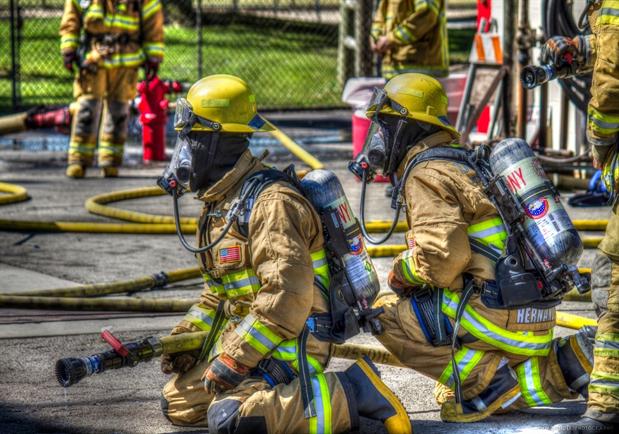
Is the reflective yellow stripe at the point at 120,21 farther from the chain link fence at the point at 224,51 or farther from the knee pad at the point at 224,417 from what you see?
the knee pad at the point at 224,417

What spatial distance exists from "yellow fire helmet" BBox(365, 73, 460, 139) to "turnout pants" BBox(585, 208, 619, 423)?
0.92 metres

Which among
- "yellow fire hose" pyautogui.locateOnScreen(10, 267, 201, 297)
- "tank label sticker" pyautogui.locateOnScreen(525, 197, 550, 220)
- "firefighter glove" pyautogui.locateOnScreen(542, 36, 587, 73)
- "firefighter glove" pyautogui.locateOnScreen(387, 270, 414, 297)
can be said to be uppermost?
→ "firefighter glove" pyautogui.locateOnScreen(542, 36, 587, 73)

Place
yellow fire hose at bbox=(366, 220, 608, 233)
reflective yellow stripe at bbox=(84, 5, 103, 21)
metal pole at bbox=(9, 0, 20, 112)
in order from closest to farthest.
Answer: yellow fire hose at bbox=(366, 220, 608, 233) → reflective yellow stripe at bbox=(84, 5, 103, 21) → metal pole at bbox=(9, 0, 20, 112)

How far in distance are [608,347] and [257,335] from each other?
132 centimetres

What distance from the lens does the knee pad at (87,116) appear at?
37.1 feet

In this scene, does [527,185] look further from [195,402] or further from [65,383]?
[65,383]

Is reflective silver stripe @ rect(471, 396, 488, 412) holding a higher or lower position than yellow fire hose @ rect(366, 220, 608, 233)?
higher

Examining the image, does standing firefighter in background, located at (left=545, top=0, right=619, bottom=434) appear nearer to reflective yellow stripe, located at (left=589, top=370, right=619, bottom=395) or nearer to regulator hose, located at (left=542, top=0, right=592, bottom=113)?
reflective yellow stripe, located at (left=589, top=370, right=619, bottom=395)

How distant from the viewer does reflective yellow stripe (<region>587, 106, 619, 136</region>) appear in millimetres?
4793

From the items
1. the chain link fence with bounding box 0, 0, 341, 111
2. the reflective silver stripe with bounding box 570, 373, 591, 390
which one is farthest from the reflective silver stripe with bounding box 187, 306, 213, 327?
the chain link fence with bounding box 0, 0, 341, 111

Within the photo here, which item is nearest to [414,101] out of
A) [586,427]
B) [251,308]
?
[251,308]

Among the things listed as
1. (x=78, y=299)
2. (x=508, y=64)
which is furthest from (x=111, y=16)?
(x=78, y=299)

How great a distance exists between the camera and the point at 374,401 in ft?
15.9

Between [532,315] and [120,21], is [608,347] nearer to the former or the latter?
[532,315]
